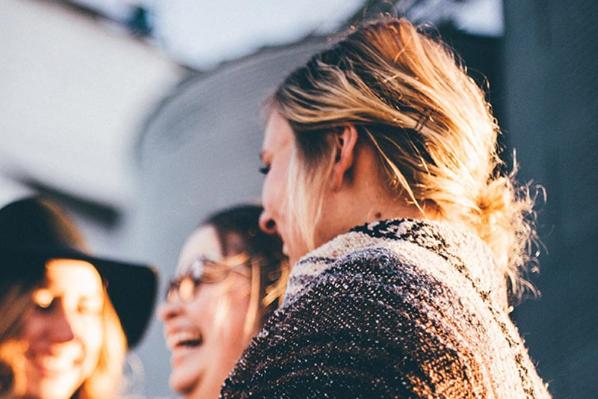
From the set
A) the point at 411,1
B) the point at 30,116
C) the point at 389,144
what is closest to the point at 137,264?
the point at 389,144

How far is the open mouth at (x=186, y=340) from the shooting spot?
253 cm

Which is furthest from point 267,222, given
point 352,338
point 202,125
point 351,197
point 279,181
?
point 202,125

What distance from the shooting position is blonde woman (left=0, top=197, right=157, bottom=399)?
2154mm

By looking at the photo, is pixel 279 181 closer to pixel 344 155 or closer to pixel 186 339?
pixel 344 155

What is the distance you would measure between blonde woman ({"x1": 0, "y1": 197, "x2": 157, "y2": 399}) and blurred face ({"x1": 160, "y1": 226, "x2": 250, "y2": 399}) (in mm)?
138

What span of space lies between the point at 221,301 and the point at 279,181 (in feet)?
3.36

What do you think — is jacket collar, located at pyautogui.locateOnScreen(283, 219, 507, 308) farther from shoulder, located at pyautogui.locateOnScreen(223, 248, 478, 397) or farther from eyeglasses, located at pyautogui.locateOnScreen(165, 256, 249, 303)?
eyeglasses, located at pyautogui.locateOnScreen(165, 256, 249, 303)

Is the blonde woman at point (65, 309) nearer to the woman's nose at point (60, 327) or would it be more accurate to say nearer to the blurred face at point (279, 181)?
the woman's nose at point (60, 327)

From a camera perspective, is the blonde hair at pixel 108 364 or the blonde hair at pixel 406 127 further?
the blonde hair at pixel 108 364

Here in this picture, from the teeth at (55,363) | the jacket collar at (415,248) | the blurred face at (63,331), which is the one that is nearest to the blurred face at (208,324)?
the blurred face at (63,331)

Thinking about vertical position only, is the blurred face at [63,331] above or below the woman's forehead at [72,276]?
below

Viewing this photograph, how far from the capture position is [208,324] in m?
2.51

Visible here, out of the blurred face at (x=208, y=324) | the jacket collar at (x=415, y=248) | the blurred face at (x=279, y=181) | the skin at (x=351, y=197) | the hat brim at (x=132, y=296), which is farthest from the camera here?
the hat brim at (x=132, y=296)

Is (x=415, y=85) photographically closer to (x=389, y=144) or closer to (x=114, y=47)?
(x=389, y=144)
